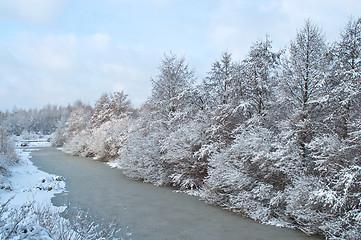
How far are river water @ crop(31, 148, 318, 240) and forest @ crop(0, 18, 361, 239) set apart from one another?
2.55ft

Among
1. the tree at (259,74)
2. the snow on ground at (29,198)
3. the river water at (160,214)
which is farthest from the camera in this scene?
the tree at (259,74)

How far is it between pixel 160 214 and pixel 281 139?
5.86m

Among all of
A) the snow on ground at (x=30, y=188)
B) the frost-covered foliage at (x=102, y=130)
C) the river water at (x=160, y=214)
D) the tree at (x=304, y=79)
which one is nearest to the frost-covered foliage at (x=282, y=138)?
the tree at (x=304, y=79)

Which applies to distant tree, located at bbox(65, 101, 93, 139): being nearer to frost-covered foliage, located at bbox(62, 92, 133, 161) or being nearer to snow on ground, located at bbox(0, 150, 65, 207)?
frost-covered foliage, located at bbox(62, 92, 133, 161)

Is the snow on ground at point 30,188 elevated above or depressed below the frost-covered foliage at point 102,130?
below

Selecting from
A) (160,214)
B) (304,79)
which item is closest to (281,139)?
(304,79)

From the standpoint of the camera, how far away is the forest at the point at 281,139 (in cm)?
871

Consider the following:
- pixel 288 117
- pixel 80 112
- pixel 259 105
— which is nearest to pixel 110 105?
pixel 80 112

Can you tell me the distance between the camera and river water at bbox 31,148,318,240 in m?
9.12

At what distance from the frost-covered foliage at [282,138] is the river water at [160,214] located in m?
0.79

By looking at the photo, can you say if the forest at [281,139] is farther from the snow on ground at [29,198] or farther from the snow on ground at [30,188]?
the snow on ground at [29,198]

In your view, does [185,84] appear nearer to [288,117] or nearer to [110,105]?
[288,117]

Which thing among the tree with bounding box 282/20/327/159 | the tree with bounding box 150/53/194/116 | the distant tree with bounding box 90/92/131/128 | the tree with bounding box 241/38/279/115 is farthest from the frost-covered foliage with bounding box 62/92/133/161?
the tree with bounding box 282/20/327/159

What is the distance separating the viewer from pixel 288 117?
440 inches
